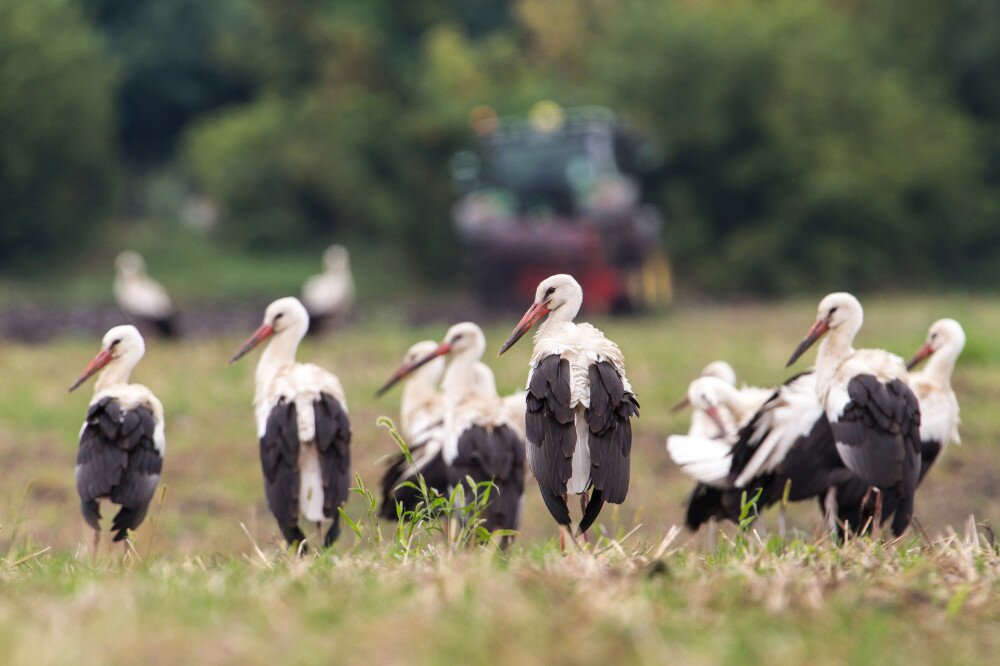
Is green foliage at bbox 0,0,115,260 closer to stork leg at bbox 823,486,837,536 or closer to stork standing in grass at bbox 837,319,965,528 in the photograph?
stork standing in grass at bbox 837,319,965,528

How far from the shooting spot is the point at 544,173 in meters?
21.9

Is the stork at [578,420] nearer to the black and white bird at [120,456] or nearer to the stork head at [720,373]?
the black and white bird at [120,456]

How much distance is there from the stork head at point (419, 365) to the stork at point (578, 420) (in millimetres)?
2712

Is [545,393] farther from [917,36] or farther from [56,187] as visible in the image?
[917,36]

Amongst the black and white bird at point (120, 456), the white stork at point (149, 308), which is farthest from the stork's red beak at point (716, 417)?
the white stork at point (149, 308)

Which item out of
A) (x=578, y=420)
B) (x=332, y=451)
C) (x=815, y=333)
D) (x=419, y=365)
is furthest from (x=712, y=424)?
(x=578, y=420)

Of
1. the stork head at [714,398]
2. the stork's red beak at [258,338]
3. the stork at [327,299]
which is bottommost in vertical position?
the stork head at [714,398]

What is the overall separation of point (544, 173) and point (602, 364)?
1704 centimetres

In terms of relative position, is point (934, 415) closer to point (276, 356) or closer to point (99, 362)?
point (276, 356)

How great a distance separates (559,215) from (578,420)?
1689 centimetres

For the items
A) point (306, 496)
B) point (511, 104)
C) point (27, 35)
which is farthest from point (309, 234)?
point (306, 496)

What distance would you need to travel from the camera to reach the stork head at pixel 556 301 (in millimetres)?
5707

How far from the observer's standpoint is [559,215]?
21.8m

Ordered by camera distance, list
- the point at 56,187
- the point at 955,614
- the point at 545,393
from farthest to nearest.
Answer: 1. the point at 56,187
2. the point at 545,393
3. the point at 955,614
